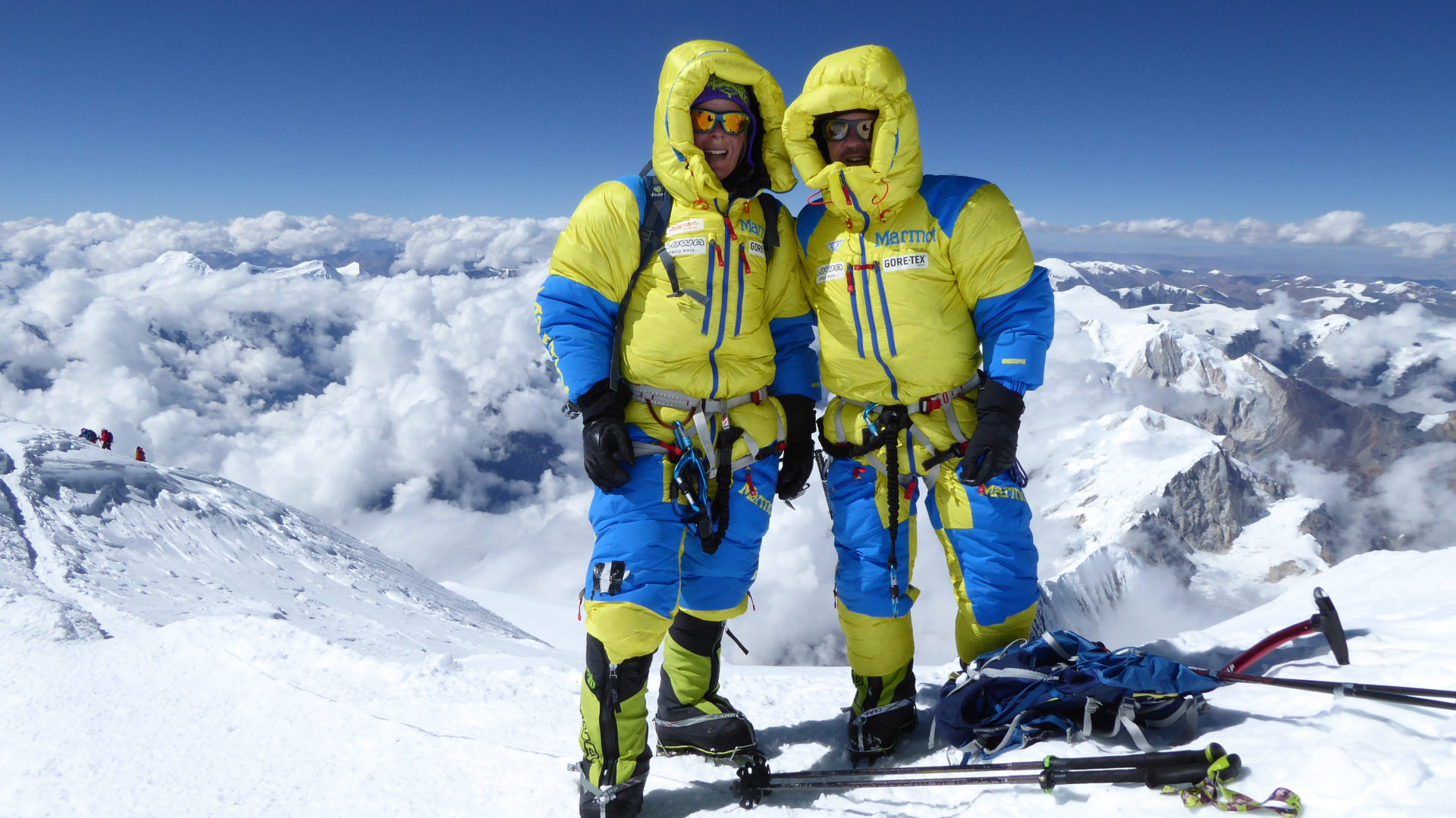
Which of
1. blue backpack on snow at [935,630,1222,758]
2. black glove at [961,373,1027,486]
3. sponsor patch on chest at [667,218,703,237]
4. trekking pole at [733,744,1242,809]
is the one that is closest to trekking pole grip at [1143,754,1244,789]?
trekking pole at [733,744,1242,809]

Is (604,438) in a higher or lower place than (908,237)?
lower

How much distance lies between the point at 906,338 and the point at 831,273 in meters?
0.63

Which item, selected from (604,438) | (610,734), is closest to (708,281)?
(604,438)

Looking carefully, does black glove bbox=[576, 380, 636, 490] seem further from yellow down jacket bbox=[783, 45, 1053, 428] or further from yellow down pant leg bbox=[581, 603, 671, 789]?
yellow down jacket bbox=[783, 45, 1053, 428]

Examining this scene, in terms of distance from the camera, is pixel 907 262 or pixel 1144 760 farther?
pixel 907 262

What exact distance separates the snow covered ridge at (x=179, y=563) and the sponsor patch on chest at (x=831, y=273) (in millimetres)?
4909

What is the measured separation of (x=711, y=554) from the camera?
14.3ft

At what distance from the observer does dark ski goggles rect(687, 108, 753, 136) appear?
4.18 m

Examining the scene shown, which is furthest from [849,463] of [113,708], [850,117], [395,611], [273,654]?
[395,611]

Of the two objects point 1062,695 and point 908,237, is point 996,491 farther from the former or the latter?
point 908,237

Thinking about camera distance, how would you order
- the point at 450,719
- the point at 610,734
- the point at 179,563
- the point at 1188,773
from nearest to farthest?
1. the point at 1188,773
2. the point at 610,734
3. the point at 450,719
4. the point at 179,563

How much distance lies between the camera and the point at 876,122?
4.13 meters

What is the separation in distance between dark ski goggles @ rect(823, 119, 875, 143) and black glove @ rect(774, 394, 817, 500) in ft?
5.52

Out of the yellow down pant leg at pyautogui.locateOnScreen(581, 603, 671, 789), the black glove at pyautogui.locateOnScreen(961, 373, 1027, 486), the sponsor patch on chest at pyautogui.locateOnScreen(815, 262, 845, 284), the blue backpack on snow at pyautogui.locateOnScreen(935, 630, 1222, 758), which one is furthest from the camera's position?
the sponsor patch on chest at pyautogui.locateOnScreen(815, 262, 845, 284)
